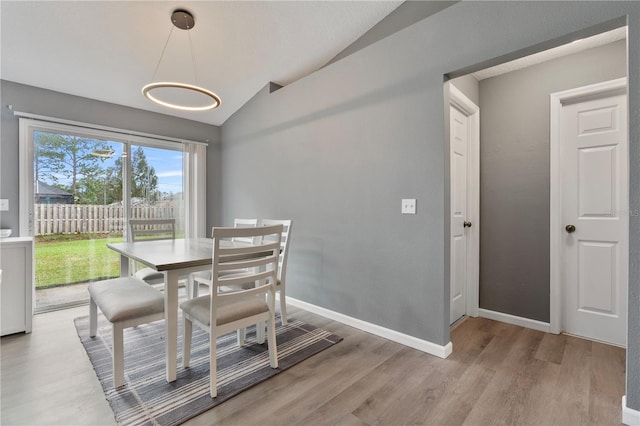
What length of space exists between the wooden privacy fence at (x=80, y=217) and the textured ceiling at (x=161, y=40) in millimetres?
1253

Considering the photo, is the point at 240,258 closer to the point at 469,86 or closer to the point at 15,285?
the point at 15,285

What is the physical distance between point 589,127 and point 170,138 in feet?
14.7

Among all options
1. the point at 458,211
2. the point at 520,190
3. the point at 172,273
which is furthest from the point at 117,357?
the point at 520,190

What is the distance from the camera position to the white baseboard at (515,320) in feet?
8.52

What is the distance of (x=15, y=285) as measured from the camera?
2443mm

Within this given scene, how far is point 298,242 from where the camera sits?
10.7ft

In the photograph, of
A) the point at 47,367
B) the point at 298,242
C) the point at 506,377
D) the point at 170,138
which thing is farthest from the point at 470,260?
the point at 170,138

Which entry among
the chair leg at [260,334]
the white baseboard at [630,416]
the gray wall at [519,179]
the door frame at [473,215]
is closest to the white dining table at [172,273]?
the chair leg at [260,334]

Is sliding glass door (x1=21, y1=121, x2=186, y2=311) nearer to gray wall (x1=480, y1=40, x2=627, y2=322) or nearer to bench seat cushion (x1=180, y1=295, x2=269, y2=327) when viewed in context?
bench seat cushion (x1=180, y1=295, x2=269, y2=327)

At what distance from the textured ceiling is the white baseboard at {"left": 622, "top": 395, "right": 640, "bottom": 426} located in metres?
3.11

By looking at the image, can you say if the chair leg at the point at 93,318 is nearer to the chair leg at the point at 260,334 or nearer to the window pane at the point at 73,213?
the window pane at the point at 73,213

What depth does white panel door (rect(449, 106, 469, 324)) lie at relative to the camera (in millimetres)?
2732

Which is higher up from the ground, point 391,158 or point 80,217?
point 391,158

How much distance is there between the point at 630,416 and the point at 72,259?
4.70 meters
